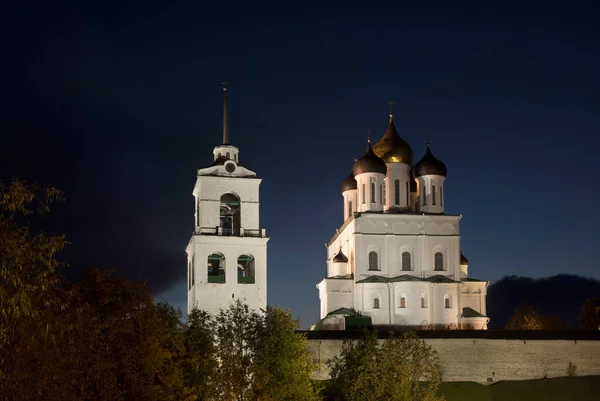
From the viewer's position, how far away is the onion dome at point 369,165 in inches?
2395

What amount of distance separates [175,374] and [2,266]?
17.8 m

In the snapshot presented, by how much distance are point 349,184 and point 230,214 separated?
1432cm

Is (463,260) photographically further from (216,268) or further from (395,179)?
(216,268)

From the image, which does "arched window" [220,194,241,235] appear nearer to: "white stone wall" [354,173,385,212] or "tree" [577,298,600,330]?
"white stone wall" [354,173,385,212]

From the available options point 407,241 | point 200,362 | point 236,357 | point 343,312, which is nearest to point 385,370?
point 236,357

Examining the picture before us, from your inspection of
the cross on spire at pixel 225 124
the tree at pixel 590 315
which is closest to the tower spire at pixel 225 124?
the cross on spire at pixel 225 124

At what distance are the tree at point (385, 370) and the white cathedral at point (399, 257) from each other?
8746 mm

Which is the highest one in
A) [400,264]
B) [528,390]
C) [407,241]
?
[407,241]

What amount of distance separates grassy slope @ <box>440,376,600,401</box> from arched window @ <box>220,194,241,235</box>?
527 inches

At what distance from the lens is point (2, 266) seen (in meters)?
18.8

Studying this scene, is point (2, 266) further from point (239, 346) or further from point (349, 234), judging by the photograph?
point (349, 234)

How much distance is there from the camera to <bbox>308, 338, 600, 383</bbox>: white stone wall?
172ft

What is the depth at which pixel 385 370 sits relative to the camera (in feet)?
143

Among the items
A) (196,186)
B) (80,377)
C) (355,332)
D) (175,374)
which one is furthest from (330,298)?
(80,377)
